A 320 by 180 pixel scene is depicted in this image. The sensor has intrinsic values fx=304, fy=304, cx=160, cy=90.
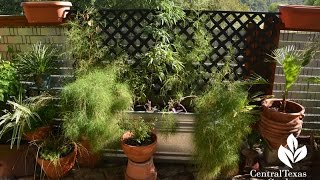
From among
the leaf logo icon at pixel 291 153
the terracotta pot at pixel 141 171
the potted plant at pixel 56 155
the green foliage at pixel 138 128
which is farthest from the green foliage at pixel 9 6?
the leaf logo icon at pixel 291 153

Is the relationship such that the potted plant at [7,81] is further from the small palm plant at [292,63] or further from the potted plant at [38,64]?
the small palm plant at [292,63]

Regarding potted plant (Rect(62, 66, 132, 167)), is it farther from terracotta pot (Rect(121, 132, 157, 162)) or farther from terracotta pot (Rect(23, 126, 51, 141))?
terracotta pot (Rect(23, 126, 51, 141))

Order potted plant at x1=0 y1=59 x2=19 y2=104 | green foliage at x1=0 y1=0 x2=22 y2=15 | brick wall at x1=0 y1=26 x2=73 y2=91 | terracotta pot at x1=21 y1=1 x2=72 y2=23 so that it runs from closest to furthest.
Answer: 1. potted plant at x1=0 y1=59 x2=19 y2=104
2. terracotta pot at x1=21 y1=1 x2=72 y2=23
3. brick wall at x1=0 y1=26 x2=73 y2=91
4. green foliage at x1=0 y1=0 x2=22 y2=15

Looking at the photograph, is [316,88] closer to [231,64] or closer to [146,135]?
[231,64]

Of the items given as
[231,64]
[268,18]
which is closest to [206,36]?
[231,64]

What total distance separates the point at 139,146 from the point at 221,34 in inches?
51.6

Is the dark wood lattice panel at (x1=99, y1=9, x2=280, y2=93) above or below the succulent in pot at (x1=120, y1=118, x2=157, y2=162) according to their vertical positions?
above

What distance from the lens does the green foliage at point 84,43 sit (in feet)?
9.12

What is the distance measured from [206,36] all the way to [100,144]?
1.38m

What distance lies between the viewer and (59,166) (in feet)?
8.64

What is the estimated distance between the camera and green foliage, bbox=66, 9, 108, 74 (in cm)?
278

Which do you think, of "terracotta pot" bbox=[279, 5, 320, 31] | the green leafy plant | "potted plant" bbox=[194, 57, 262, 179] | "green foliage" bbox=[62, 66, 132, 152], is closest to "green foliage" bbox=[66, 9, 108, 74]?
"green foliage" bbox=[62, 66, 132, 152]

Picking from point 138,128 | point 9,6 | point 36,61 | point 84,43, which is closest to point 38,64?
point 36,61

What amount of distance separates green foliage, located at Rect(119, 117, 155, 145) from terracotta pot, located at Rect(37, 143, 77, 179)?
19.5 inches
